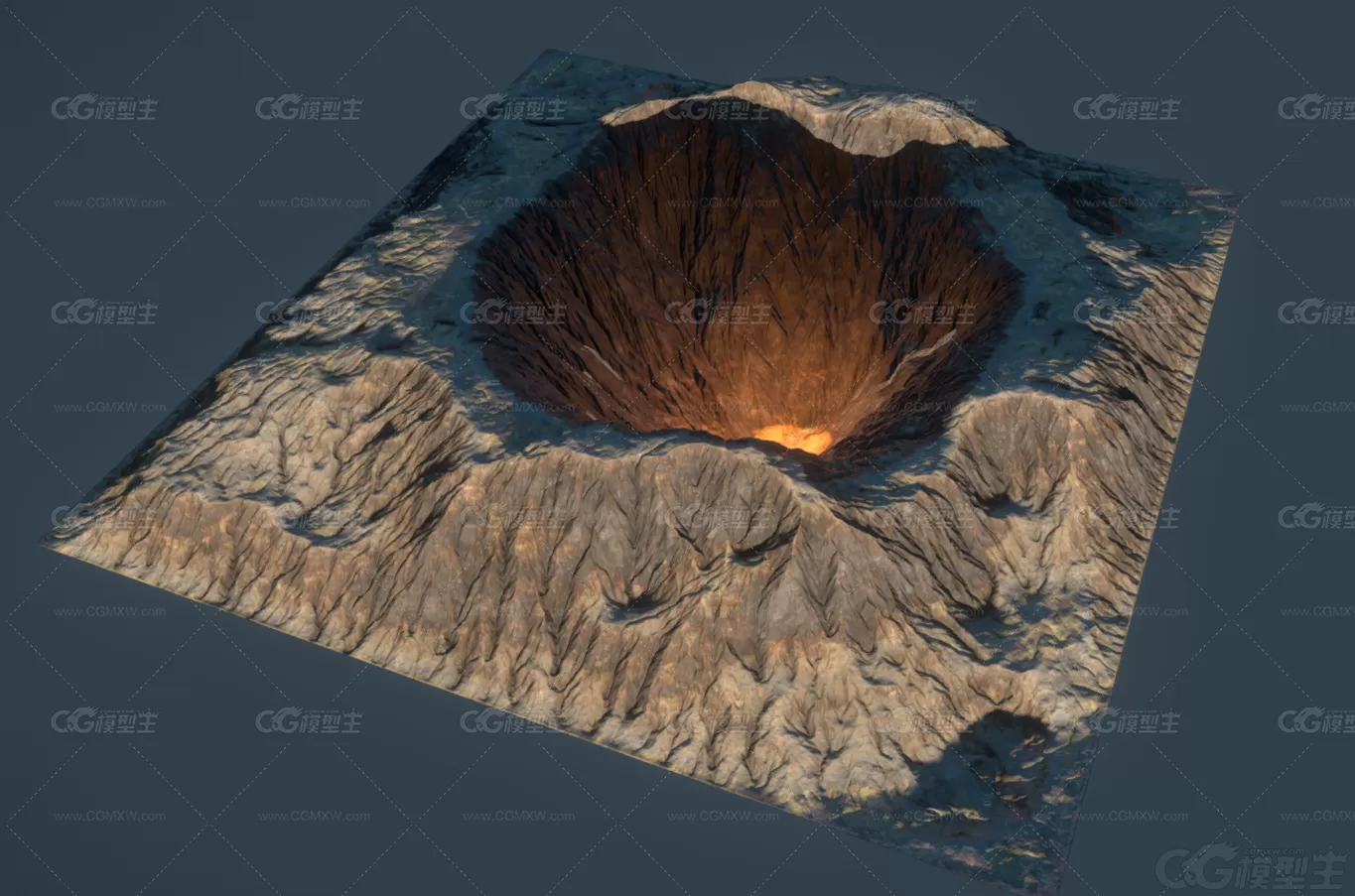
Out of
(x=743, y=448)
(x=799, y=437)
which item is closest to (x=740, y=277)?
(x=799, y=437)

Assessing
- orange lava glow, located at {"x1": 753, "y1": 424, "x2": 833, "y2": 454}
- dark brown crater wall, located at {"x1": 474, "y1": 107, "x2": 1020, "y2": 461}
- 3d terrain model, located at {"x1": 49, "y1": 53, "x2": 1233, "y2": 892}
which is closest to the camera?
3d terrain model, located at {"x1": 49, "y1": 53, "x2": 1233, "y2": 892}

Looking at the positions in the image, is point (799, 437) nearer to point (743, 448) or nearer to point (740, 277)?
point (740, 277)

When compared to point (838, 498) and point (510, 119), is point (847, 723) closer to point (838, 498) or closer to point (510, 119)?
point (838, 498)

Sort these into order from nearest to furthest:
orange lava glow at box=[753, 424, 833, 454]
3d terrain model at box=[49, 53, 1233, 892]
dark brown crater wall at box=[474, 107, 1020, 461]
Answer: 3d terrain model at box=[49, 53, 1233, 892] < dark brown crater wall at box=[474, 107, 1020, 461] < orange lava glow at box=[753, 424, 833, 454]

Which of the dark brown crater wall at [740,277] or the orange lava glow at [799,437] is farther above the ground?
the dark brown crater wall at [740,277]

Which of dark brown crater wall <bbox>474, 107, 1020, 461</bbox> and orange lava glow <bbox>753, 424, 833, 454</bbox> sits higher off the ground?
dark brown crater wall <bbox>474, 107, 1020, 461</bbox>

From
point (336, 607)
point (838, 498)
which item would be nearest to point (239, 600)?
point (336, 607)

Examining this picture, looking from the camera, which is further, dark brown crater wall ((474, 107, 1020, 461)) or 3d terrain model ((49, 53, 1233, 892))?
dark brown crater wall ((474, 107, 1020, 461))
